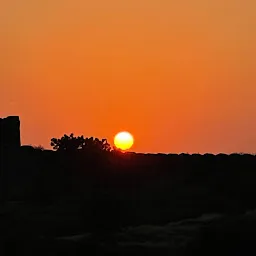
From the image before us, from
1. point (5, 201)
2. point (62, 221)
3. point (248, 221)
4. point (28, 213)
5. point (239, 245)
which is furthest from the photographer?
point (5, 201)

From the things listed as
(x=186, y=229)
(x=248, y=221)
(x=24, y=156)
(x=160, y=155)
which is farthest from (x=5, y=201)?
(x=248, y=221)

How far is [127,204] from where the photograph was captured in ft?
134

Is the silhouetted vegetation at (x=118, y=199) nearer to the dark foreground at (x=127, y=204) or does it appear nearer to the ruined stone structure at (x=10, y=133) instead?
the dark foreground at (x=127, y=204)

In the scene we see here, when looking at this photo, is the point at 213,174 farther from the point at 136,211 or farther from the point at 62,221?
the point at 62,221

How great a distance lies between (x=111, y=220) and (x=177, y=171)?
603 inches

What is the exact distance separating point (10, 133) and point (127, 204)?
14.4 m

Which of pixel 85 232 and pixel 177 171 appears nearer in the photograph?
pixel 85 232

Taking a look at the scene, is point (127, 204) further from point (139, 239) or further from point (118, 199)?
point (139, 239)

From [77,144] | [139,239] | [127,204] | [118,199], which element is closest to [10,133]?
[77,144]

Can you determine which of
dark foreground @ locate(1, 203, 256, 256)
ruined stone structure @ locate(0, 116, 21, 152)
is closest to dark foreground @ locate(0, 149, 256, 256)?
dark foreground @ locate(1, 203, 256, 256)

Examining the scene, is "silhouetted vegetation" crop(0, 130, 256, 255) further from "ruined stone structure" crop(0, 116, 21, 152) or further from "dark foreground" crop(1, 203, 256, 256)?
"ruined stone structure" crop(0, 116, 21, 152)

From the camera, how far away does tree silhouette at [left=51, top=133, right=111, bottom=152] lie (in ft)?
179

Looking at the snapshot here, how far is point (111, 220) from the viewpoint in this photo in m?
35.6

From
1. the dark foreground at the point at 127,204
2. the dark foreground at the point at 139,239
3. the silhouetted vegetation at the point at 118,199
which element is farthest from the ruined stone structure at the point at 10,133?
the dark foreground at the point at 139,239
